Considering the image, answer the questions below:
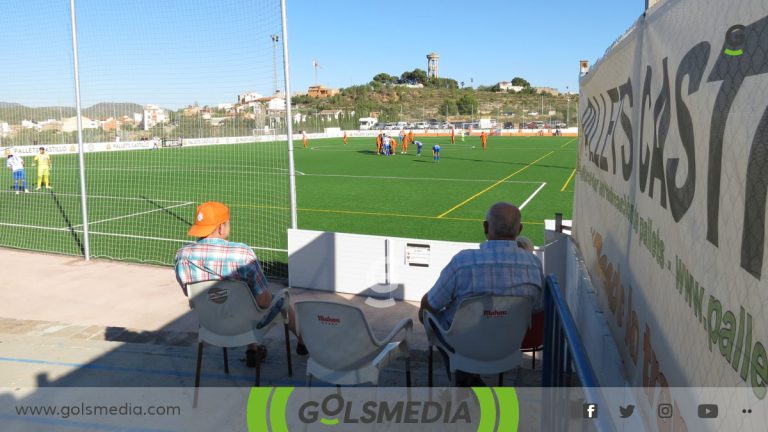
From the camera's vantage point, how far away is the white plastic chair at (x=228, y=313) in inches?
163

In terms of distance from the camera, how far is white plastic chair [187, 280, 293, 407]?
4.14 metres

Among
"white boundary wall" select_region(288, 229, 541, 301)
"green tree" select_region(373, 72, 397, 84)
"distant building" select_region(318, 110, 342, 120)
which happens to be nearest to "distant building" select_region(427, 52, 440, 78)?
"green tree" select_region(373, 72, 397, 84)

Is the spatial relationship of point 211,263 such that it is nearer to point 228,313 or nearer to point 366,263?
point 228,313

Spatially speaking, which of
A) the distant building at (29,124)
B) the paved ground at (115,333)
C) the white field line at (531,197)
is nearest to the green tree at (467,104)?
the white field line at (531,197)

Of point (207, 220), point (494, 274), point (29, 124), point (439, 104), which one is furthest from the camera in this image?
point (439, 104)

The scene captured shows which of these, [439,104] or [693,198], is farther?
[439,104]

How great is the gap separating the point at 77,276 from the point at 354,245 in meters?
4.12

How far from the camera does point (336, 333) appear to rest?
3.59 meters

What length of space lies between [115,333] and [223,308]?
2544 mm

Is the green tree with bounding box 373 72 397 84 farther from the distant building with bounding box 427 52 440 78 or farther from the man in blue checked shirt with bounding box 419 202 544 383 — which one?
the man in blue checked shirt with bounding box 419 202 544 383

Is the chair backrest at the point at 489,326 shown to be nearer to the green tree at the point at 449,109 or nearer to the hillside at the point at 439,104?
the hillside at the point at 439,104

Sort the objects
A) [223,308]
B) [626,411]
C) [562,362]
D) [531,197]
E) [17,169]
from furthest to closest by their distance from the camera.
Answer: [17,169]
[531,197]
[223,308]
[562,362]
[626,411]

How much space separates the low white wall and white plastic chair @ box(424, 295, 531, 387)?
307 centimetres

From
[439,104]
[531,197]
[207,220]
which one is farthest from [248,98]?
[439,104]
